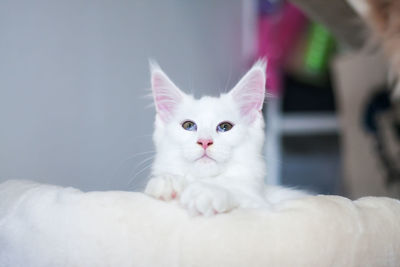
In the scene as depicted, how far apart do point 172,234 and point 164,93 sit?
10.4 inches

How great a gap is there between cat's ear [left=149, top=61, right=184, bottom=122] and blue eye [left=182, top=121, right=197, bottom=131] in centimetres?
5

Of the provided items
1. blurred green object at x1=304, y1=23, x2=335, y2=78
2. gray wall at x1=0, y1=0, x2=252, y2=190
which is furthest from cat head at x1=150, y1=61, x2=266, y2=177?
blurred green object at x1=304, y1=23, x2=335, y2=78

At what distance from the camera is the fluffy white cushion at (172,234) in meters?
0.48

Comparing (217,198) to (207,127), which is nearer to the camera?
(217,198)

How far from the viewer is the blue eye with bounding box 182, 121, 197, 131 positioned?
63 centimetres

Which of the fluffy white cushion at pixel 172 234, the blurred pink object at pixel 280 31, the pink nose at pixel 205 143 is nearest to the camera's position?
the fluffy white cushion at pixel 172 234

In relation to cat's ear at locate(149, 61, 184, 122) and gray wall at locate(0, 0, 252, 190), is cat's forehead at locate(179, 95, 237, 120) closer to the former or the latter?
cat's ear at locate(149, 61, 184, 122)

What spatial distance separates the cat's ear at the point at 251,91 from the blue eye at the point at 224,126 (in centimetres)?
5

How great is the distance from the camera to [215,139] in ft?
2.02

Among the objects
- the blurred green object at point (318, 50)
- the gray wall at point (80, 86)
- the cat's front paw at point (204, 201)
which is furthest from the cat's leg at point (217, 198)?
the blurred green object at point (318, 50)

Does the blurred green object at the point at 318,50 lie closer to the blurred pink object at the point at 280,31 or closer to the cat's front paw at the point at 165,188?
the blurred pink object at the point at 280,31

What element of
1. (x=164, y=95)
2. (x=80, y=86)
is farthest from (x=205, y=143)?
(x=80, y=86)

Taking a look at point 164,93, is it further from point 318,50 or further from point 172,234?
point 318,50

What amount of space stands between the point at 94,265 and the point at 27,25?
40 cm
